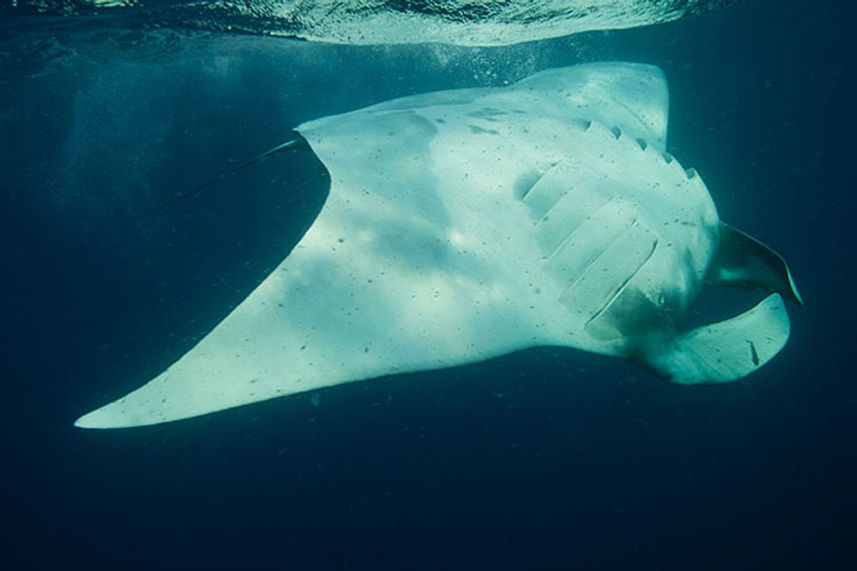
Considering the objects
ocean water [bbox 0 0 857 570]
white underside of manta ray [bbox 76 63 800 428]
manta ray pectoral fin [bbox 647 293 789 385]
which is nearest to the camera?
white underside of manta ray [bbox 76 63 800 428]

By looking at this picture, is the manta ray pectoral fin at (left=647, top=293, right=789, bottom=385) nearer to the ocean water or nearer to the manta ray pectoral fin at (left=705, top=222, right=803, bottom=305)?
the manta ray pectoral fin at (left=705, top=222, right=803, bottom=305)

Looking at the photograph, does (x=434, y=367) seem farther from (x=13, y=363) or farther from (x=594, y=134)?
(x=13, y=363)

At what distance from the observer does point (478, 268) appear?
73.3 inches

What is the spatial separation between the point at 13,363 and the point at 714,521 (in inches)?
780

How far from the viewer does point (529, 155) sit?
7.55ft

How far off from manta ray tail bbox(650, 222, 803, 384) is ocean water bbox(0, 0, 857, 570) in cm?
787

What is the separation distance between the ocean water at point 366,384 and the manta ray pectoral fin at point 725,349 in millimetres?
8215

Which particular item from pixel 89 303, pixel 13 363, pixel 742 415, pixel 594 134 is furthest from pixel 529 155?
pixel 13 363

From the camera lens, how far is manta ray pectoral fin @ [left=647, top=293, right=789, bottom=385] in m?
1.86

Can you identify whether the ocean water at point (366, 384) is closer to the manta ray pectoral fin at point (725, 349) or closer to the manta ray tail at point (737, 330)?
the manta ray tail at point (737, 330)

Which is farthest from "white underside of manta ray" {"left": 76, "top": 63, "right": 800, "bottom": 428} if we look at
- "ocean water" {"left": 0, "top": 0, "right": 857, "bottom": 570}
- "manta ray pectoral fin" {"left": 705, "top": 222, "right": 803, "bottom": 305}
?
"ocean water" {"left": 0, "top": 0, "right": 857, "bottom": 570}

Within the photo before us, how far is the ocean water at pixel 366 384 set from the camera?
31.2 feet

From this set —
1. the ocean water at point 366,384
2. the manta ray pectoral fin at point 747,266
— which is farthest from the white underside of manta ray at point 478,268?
the ocean water at point 366,384

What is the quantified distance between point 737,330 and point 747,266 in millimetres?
583
